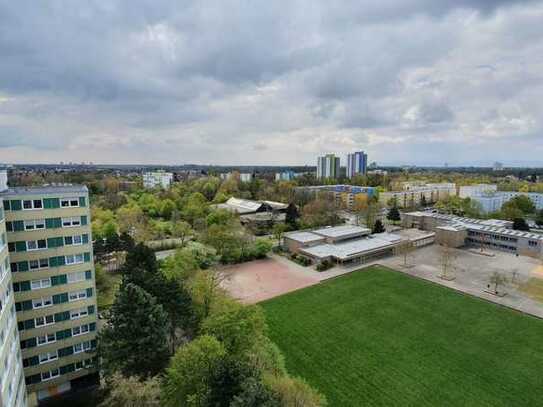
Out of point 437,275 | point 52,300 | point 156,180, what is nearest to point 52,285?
point 52,300

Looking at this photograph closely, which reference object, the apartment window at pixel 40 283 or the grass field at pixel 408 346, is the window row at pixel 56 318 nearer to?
the apartment window at pixel 40 283

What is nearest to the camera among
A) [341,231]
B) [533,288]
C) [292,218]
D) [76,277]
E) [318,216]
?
[76,277]

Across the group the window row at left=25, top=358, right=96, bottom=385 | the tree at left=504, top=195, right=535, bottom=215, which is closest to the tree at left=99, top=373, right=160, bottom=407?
the window row at left=25, top=358, right=96, bottom=385

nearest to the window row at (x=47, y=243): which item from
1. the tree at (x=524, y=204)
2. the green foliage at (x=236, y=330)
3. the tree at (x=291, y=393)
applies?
the green foliage at (x=236, y=330)

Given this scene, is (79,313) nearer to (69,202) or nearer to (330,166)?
(69,202)

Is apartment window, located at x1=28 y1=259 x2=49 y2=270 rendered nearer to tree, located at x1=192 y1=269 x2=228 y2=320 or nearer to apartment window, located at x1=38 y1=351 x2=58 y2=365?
apartment window, located at x1=38 y1=351 x2=58 y2=365
